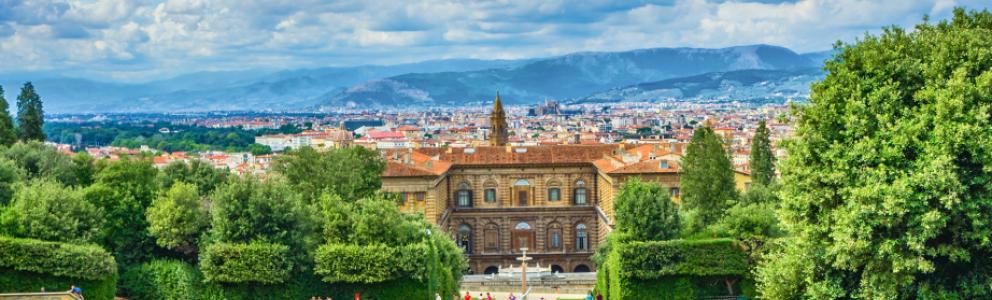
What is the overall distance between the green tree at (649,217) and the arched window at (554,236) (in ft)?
116

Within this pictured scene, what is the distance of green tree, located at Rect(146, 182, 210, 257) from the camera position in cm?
4262

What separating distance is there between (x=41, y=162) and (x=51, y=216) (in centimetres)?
1368

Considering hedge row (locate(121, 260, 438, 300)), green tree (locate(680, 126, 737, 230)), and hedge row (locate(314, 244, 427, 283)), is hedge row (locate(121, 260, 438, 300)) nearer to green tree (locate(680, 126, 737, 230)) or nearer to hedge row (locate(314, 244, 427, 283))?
hedge row (locate(314, 244, 427, 283))

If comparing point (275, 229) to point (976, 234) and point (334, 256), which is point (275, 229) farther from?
point (976, 234)

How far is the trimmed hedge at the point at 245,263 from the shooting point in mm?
40625

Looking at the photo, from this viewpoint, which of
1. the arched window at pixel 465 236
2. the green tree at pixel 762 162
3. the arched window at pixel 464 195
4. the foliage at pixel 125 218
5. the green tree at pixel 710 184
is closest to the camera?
the foliage at pixel 125 218

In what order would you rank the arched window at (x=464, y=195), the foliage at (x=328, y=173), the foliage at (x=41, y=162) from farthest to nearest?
the arched window at (x=464, y=195) → the foliage at (x=41, y=162) → the foliage at (x=328, y=173)

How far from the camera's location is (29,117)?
237 ft

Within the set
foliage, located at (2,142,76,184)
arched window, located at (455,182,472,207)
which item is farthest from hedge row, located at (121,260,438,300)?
arched window, located at (455,182,472,207)

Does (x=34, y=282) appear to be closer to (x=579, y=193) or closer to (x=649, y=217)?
(x=649, y=217)

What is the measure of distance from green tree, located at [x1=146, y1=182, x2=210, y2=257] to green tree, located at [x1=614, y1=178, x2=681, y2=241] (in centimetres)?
1572

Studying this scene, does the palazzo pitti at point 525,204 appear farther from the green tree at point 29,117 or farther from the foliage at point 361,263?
the foliage at point 361,263

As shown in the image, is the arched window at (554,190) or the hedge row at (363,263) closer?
the hedge row at (363,263)

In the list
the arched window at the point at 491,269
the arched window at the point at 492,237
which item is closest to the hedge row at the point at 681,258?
the arched window at the point at 491,269
